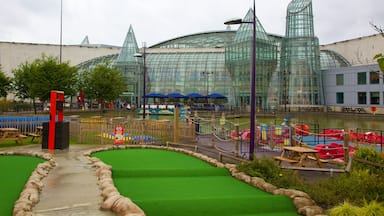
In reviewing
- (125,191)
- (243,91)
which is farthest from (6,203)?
(243,91)

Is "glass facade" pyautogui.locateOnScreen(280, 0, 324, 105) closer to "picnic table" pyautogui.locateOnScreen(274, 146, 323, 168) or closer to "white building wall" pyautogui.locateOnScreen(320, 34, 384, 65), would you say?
"white building wall" pyautogui.locateOnScreen(320, 34, 384, 65)

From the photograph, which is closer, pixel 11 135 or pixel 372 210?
pixel 372 210

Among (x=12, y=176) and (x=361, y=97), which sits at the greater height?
(x=361, y=97)

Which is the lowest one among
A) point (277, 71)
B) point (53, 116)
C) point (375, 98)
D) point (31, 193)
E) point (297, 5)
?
point (31, 193)

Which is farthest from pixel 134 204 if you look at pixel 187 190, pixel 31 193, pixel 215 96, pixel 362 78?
pixel 362 78

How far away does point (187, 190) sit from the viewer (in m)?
9.08

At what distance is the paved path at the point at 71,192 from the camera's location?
24.5ft

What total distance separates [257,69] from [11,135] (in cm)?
5070

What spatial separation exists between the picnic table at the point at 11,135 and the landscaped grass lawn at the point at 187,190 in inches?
283

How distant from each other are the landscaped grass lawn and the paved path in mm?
750

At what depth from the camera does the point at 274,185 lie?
9453 millimetres

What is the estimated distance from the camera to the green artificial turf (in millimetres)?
7773

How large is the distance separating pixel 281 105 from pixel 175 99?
62.3 feet

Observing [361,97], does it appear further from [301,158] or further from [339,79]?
[301,158]
